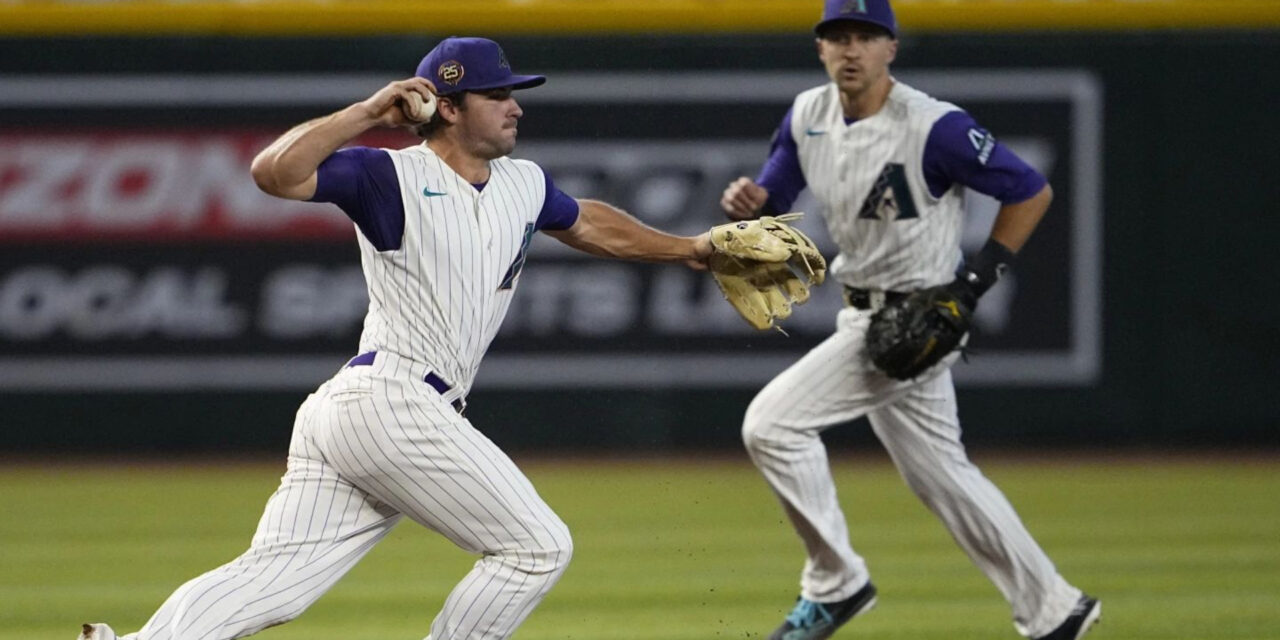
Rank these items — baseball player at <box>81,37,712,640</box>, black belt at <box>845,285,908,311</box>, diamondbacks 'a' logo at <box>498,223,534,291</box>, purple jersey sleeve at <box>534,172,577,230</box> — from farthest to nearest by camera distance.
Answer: black belt at <box>845,285,908,311</box> < purple jersey sleeve at <box>534,172,577,230</box> < diamondbacks 'a' logo at <box>498,223,534,291</box> < baseball player at <box>81,37,712,640</box>

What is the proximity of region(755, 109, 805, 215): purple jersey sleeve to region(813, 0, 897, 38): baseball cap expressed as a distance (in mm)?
496

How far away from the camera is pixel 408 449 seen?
4320mm

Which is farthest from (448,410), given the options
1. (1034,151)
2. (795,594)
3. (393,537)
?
(1034,151)

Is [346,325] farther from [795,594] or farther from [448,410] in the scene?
[448,410]

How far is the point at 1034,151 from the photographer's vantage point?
11383mm

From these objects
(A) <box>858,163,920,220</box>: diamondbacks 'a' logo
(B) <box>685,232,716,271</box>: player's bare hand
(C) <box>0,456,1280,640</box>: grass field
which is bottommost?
(C) <box>0,456,1280,640</box>: grass field

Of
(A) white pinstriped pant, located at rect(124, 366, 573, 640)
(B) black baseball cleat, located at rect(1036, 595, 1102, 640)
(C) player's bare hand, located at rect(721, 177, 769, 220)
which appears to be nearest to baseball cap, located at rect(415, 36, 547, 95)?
(A) white pinstriped pant, located at rect(124, 366, 573, 640)

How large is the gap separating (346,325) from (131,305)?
4.61 feet

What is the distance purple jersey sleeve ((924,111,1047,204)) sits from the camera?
5.77 meters

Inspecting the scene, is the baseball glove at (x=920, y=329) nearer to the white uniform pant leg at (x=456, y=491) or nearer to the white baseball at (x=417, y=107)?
the white uniform pant leg at (x=456, y=491)

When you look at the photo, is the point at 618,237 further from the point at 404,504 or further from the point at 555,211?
the point at 404,504

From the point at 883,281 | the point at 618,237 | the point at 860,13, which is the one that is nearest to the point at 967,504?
the point at 883,281

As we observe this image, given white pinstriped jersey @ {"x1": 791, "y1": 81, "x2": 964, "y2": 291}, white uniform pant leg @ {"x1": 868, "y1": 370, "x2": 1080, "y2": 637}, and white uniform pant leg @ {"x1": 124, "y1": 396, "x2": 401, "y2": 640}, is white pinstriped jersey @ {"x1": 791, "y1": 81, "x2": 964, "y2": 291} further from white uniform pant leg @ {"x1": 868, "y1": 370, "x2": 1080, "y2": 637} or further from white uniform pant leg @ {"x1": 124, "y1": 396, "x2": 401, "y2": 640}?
white uniform pant leg @ {"x1": 124, "y1": 396, "x2": 401, "y2": 640}

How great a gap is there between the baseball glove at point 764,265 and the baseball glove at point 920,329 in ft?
1.49
